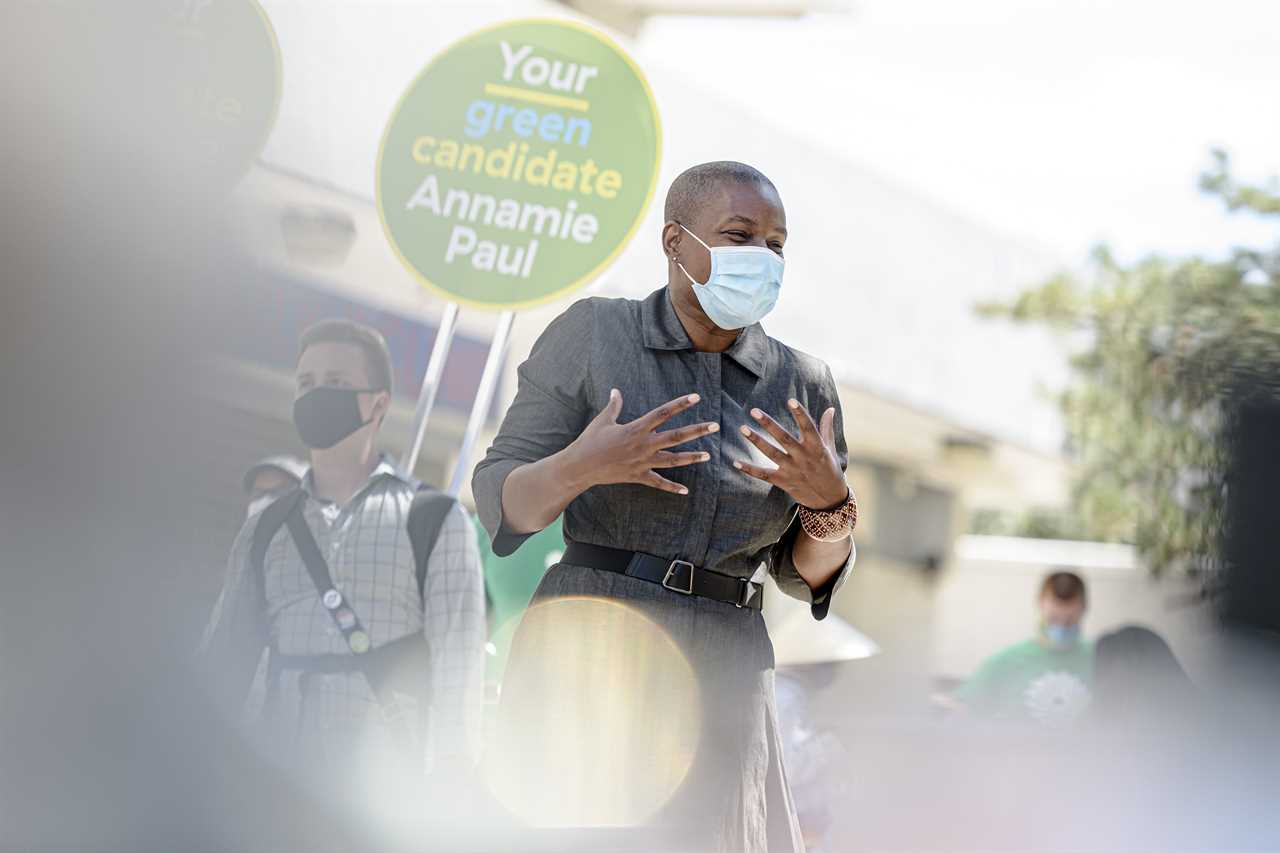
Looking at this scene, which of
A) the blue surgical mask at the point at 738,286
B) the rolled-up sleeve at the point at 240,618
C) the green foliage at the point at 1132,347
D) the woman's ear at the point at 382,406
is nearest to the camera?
the blue surgical mask at the point at 738,286

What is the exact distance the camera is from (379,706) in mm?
2850

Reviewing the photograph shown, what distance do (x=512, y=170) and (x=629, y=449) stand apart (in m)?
1.57

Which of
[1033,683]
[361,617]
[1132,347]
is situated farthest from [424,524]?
[1132,347]

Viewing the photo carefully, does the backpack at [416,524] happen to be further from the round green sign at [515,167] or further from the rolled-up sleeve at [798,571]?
the rolled-up sleeve at [798,571]

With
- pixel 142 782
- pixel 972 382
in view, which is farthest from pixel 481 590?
pixel 972 382

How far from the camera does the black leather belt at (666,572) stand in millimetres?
1877

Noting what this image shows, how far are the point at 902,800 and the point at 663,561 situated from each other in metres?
2.37

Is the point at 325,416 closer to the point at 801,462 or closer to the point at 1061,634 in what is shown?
the point at 801,462

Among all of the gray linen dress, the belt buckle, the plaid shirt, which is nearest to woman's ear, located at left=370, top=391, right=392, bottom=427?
the plaid shirt

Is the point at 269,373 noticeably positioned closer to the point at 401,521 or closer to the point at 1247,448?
the point at 401,521

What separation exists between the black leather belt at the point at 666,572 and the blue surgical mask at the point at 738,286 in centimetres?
38

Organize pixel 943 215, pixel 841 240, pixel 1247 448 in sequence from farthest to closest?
pixel 943 215 → pixel 841 240 → pixel 1247 448

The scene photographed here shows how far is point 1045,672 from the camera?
213 inches

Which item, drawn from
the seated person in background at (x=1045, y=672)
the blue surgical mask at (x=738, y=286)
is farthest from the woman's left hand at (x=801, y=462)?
the seated person in background at (x=1045, y=672)
